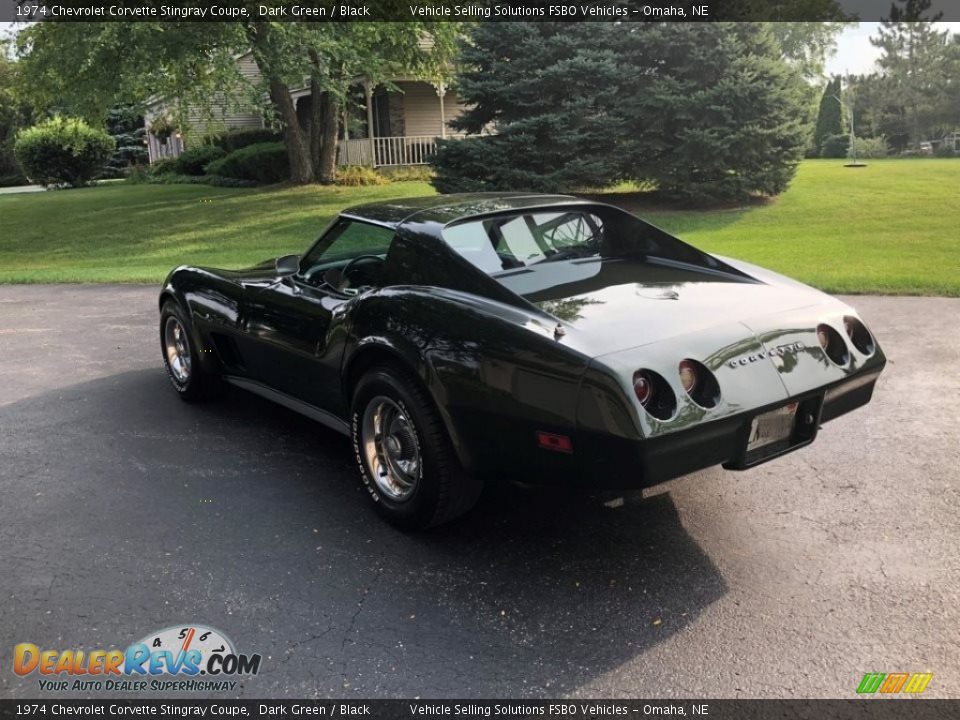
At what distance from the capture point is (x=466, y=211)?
13.6 ft

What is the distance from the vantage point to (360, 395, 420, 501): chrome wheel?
3.76 metres

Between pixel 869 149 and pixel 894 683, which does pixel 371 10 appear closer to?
pixel 894 683

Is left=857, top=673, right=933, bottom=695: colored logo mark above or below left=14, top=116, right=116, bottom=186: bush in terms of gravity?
below

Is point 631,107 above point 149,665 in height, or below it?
above

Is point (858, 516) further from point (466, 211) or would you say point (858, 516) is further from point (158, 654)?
point (158, 654)

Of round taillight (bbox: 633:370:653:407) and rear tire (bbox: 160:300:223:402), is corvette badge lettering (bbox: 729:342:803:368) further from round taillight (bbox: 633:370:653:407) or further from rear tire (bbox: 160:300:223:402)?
rear tire (bbox: 160:300:223:402)

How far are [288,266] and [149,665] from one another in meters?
2.46

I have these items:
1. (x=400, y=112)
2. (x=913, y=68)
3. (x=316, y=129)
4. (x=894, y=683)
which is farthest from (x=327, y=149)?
(x=913, y=68)

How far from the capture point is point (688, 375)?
10.2 ft

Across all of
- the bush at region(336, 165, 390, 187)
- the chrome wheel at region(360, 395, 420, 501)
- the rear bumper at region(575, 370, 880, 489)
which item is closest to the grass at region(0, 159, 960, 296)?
the bush at region(336, 165, 390, 187)

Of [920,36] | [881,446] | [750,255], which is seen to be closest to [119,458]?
[881,446]

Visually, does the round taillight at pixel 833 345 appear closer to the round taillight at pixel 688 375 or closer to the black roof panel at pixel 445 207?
the round taillight at pixel 688 375

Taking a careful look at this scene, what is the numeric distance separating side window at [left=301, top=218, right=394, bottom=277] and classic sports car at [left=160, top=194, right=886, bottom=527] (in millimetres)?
13

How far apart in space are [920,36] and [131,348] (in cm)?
5635
